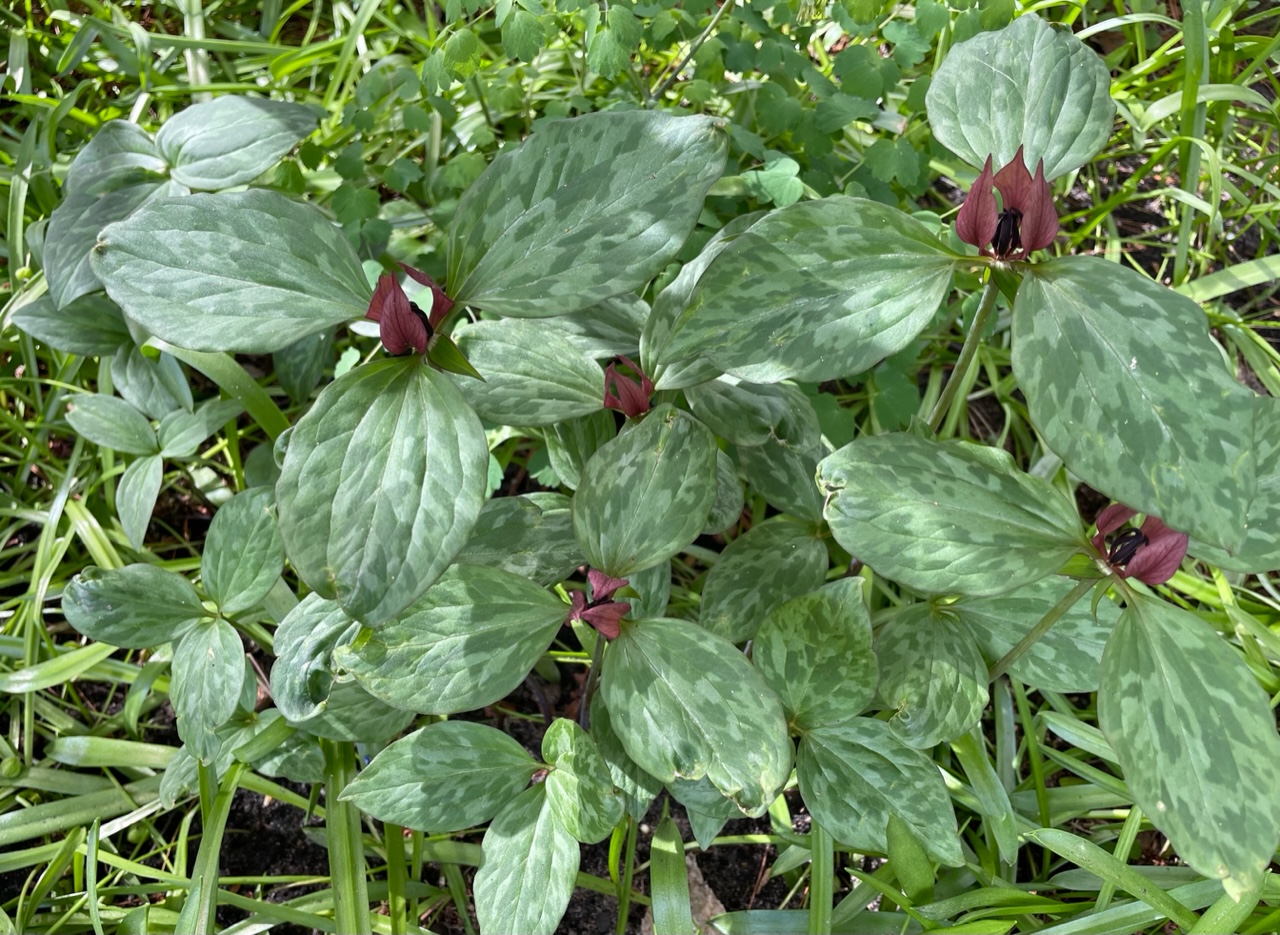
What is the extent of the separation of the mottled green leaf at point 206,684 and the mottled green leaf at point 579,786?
0.34 m

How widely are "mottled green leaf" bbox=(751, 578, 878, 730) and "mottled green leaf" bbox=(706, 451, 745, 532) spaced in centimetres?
14

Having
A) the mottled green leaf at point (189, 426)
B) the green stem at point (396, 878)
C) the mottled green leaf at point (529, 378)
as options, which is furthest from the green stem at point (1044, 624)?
the mottled green leaf at point (189, 426)

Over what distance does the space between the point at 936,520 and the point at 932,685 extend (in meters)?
0.26

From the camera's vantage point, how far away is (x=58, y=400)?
56.3 inches

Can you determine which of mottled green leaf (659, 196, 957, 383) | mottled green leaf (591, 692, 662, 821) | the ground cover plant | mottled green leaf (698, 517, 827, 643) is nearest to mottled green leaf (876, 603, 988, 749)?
the ground cover plant

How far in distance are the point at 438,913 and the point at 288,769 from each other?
0.94 ft

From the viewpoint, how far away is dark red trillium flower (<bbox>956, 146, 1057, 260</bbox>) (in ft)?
2.14

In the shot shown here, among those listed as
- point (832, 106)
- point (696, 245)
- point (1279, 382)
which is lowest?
point (1279, 382)

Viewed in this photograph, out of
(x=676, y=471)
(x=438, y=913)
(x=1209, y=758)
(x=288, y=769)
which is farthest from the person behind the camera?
(x=438, y=913)

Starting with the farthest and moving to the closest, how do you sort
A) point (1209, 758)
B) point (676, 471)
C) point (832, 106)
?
1. point (832, 106)
2. point (676, 471)
3. point (1209, 758)

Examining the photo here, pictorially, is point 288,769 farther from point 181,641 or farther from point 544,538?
point 544,538

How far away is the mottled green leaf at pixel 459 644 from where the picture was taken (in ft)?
2.55

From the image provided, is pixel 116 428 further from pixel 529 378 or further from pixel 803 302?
pixel 803 302

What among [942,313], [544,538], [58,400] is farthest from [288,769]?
[942,313]
